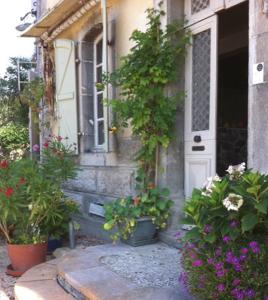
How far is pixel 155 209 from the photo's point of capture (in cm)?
430

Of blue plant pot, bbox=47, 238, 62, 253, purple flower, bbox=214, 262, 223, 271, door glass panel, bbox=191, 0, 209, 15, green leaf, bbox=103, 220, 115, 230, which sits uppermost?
door glass panel, bbox=191, 0, 209, 15

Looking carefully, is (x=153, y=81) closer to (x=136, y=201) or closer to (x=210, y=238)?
(x=136, y=201)

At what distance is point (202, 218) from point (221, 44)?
16.9 ft

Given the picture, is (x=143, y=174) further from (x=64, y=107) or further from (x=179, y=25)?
(x=64, y=107)

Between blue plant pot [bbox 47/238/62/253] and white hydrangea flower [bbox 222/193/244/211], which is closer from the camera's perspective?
white hydrangea flower [bbox 222/193/244/211]

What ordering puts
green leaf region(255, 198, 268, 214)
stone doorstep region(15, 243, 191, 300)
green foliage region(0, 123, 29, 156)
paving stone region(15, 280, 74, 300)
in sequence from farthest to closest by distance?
1. green foliage region(0, 123, 29, 156)
2. paving stone region(15, 280, 74, 300)
3. stone doorstep region(15, 243, 191, 300)
4. green leaf region(255, 198, 268, 214)

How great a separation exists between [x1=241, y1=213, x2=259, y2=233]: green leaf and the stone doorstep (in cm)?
80

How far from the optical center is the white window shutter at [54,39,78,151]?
20.8 ft

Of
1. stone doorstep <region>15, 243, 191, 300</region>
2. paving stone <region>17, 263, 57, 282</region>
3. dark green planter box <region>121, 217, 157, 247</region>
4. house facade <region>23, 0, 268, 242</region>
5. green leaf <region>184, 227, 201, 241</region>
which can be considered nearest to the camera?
green leaf <region>184, 227, 201, 241</region>

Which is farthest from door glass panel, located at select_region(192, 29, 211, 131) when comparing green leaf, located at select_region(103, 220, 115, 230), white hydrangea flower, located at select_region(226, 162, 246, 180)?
white hydrangea flower, located at select_region(226, 162, 246, 180)

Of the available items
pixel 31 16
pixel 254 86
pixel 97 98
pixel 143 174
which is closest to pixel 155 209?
pixel 143 174

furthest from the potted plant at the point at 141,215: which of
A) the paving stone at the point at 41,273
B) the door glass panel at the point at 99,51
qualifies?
the door glass panel at the point at 99,51

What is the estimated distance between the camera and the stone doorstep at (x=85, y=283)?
2.88 metres

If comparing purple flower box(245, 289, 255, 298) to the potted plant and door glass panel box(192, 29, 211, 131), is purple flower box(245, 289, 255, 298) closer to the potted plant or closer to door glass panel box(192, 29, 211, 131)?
the potted plant
